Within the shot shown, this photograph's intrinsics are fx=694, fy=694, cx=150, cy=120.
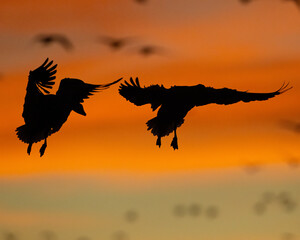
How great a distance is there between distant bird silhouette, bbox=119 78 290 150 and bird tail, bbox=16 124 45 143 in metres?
3.26

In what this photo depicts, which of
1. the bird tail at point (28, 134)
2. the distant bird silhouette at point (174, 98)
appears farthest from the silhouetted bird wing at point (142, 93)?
the bird tail at point (28, 134)

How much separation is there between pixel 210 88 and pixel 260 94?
2855mm

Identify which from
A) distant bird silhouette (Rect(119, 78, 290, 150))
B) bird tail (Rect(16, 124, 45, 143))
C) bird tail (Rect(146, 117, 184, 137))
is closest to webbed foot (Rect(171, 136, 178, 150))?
distant bird silhouette (Rect(119, 78, 290, 150))

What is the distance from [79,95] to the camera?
23.2 meters

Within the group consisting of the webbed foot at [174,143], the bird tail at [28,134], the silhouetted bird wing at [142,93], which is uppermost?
the silhouetted bird wing at [142,93]

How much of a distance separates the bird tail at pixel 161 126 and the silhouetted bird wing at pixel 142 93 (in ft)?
4.47

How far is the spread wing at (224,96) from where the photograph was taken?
23.8m

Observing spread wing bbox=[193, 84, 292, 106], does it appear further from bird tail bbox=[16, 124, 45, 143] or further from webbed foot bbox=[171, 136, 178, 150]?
bird tail bbox=[16, 124, 45, 143]

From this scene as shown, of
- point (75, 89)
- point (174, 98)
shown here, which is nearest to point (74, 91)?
point (75, 89)

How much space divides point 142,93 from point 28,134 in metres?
4.97

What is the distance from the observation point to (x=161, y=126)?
25.8 metres

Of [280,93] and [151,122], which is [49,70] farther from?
[280,93]

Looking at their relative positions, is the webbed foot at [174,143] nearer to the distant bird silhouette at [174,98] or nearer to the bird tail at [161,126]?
the distant bird silhouette at [174,98]

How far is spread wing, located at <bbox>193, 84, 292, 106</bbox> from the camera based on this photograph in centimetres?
2377
